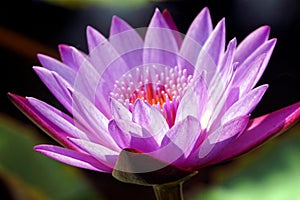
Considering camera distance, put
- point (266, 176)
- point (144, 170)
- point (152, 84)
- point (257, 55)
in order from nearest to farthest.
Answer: point (144, 170), point (257, 55), point (152, 84), point (266, 176)

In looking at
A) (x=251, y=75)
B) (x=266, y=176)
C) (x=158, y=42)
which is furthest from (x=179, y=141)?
→ (x=266, y=176)

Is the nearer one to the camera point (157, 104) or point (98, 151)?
point (98, 151)

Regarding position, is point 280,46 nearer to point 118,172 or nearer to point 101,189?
point 101,189

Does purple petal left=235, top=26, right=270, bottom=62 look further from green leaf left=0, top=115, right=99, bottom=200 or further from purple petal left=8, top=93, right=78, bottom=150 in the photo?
green leaf left=0, top=115, right=99, bottom=200

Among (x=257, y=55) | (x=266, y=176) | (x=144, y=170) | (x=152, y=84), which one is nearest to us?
(x=144, y=170)

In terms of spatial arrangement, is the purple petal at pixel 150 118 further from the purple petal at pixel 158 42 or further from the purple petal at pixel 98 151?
the purple petal at pixel 158 42

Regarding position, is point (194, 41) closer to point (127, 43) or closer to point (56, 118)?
point (127, 43)

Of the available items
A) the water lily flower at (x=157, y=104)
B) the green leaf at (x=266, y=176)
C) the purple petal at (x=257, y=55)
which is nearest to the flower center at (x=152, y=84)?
the water lily flower at (x=157, y=104)
